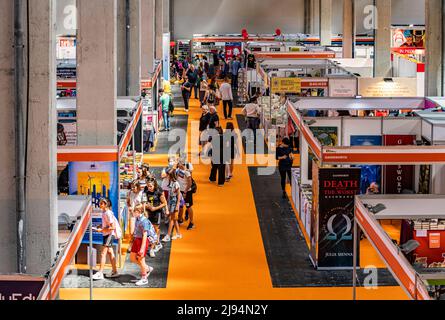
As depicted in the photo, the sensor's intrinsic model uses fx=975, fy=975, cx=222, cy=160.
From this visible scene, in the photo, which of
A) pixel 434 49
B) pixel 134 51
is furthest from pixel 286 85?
pixel 434 49

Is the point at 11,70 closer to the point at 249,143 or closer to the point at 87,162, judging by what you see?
the point at 87,162

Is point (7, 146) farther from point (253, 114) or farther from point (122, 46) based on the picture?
point (253, 114)

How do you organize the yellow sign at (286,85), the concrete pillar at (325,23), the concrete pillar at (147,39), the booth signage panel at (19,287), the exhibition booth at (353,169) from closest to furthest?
the booth signage panel at (19,287) → the exhibition booth at (353,169) → the yellow sign at (286,85) → the concrete pillar at (147,39) → the concrete pillar at (325,23)

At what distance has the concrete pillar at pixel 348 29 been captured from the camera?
3206cm

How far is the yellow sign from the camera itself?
22156 millimetres

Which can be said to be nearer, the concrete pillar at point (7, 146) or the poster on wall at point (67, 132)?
the concrete pillar at point (7, 146)

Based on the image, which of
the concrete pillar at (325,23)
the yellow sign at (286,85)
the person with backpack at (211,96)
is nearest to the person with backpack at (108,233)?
the yellow sign at (286,85)

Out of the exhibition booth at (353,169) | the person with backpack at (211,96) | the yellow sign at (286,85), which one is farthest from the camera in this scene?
the person with backpack at (211,96)

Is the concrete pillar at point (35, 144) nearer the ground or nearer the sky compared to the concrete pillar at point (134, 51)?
nearer the ground

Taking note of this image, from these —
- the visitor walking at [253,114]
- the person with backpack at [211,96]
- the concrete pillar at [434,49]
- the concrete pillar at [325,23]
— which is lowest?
the visitor walking at [253,114]

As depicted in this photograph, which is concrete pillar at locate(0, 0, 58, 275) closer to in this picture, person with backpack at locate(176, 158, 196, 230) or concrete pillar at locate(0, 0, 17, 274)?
concrete pillar at locate(0, 0, 17, 274)

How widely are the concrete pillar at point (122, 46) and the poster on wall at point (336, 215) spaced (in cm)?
859

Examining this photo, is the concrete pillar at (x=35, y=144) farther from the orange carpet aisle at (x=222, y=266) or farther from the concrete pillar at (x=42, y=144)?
the orange carpet aisle at (x=222, y=266)

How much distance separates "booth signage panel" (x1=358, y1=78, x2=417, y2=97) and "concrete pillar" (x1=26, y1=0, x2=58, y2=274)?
1280 cm
